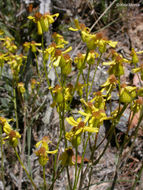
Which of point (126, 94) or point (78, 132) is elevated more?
point (126, 94)

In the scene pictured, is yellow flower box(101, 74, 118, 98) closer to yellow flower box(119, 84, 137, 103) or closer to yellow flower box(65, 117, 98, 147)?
yellow flower box(119, 84, 137, 103)

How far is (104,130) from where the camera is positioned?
Result: 237 cm

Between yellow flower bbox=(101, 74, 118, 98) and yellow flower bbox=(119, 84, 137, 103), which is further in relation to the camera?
yellow flower bbox=(101, 74, 118, 98)

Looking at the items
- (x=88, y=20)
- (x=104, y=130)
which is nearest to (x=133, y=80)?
(x=104, y=130)

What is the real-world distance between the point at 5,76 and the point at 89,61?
1787 millimetres

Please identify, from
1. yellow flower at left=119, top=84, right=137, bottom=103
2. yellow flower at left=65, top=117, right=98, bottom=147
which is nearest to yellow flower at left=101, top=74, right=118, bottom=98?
yellow flower at left=119, top=84, right=137, bottom=103

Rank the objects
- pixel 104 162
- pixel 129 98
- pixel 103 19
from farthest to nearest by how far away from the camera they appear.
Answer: pixel 103 19 → pixel 104 162 → pixel 129 98

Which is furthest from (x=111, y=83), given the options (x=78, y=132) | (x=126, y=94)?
(x=78, y=132)

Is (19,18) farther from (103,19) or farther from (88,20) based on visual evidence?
(103,19)

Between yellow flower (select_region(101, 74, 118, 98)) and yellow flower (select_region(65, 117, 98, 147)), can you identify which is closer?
yellow flower (select_region(65, 117, 98, 147))

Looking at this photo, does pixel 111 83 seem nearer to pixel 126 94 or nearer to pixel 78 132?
pixel 126 94

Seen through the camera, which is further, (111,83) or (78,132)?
(111,83)

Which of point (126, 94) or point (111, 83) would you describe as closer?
point (126, 94)

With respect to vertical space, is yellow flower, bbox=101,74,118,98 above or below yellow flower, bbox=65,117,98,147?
above
